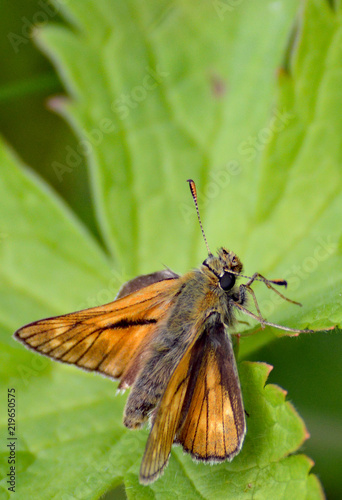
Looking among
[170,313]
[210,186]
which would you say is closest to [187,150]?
[210,186]

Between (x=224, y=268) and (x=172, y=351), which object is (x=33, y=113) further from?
(x=172, y=351)

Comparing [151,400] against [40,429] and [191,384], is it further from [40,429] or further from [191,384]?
[40,429]
